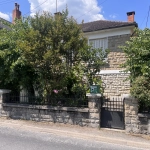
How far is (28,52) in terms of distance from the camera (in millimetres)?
6969

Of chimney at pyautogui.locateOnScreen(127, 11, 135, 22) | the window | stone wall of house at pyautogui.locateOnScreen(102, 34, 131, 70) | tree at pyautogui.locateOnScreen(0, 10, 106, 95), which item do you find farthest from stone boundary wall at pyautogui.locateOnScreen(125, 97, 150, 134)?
chimney at pyautogui.locateOnScreen(127, 11, 135, 22)

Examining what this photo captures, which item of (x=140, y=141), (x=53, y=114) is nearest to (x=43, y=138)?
(x=53, y=114)

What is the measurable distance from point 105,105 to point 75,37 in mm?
3047

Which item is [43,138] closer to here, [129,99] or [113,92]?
[129,99]

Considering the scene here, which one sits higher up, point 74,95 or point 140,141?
point 74,95

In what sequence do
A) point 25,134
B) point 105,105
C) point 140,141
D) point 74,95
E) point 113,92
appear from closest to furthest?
1. point 140,141
2. point 25,134
3. point 105,105
4. point 74,95
5. point 113,92

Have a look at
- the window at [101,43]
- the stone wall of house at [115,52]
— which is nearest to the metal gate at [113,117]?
the stone wall of house at [115,52]

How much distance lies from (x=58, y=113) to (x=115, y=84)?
16.6 feet

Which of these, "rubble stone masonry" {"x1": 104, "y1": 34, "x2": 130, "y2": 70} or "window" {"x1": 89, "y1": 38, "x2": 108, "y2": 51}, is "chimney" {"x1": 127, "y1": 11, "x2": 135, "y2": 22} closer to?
"rubble stone masonry" {"x1": 104, "y1": 34, "x2": 130, "y2": 70}

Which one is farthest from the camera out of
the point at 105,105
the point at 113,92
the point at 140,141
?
the point at 113,92

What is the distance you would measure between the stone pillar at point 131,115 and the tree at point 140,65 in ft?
0.91

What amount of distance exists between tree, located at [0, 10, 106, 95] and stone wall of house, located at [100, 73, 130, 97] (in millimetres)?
3285

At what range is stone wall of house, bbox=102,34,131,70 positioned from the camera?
1098cm

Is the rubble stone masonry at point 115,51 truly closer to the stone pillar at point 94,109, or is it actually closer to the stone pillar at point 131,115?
the stone pillar at point 94,109
